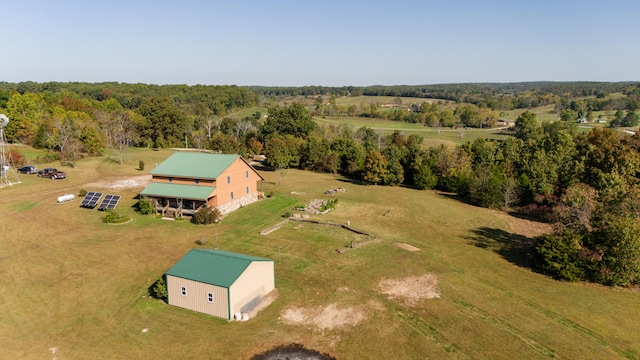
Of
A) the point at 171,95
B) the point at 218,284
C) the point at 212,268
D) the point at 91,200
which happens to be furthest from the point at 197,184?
the point at 171,95

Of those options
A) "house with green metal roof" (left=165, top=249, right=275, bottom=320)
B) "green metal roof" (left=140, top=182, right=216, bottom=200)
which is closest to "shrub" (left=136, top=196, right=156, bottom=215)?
"green metal roof" (left=140, top=182, right=216, bottom=200)

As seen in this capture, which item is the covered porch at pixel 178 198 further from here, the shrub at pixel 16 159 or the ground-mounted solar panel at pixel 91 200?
the shrub at pixel 16 159

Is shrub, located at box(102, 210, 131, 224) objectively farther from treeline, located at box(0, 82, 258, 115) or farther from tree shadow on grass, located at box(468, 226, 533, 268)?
treeline, located at box(0, 82, 258, 115)

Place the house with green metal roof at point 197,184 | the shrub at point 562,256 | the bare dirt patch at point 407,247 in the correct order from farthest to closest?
the house with green metal roof at point 197,184 < the bare dirt patch at point 407,247 < the shrub at point 562,256

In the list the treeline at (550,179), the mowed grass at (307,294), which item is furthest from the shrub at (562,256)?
the mowed grass at (307,294)

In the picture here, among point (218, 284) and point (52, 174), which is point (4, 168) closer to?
point (52, 174)

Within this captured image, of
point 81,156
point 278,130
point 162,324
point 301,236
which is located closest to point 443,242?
point 301,236
